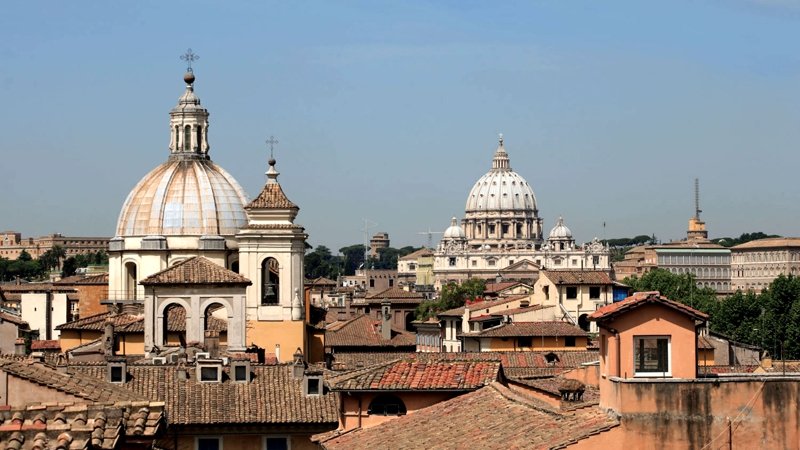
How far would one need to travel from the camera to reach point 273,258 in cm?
5503

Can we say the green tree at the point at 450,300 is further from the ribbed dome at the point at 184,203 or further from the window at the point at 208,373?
the window at the point at 208,373

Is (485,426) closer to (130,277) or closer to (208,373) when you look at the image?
(208,373)

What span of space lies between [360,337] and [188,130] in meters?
9.14

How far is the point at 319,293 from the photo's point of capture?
135125mm

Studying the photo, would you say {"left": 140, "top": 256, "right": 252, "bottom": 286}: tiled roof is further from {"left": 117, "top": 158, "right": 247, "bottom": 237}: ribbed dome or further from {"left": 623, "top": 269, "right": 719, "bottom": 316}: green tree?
{"left": 623, "top": 269, "right": 719, "bottom": 316}: green tree

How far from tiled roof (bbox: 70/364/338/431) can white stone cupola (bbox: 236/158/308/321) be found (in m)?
18.2

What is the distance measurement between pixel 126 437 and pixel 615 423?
5104 millimetres

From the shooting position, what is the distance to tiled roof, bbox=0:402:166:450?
13328 mm

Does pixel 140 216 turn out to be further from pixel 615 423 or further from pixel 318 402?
pixel 615 423

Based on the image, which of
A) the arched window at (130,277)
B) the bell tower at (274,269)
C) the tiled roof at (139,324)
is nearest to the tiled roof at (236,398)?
the tiled roof at (139,324)

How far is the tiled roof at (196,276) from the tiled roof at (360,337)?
1846 centimetres

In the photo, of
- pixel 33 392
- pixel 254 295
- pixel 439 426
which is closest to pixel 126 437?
pixel 33 392

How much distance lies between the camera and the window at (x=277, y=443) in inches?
1277

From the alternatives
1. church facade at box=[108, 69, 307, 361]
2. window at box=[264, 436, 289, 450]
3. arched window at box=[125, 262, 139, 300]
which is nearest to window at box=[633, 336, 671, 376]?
window at box=[264, 436, 289, 450]
